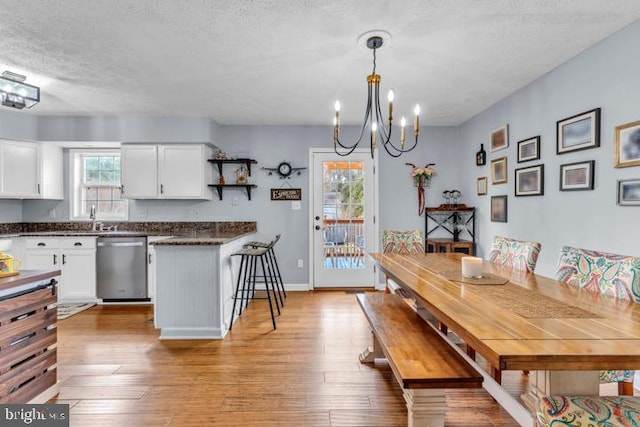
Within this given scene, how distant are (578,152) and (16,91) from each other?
A: 4.74 metres

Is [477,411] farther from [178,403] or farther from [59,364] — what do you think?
[59,364]

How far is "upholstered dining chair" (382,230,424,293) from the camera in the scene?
3398mm

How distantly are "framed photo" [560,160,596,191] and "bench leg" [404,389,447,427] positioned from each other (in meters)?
2.13

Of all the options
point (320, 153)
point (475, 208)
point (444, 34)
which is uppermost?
point (444, 34)

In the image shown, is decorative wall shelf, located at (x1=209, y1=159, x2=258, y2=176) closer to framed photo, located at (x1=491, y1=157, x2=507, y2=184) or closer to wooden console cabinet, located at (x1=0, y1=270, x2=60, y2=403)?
wooden console cabinet, located at (x1=0, y1=270, x2=60, y2=403)

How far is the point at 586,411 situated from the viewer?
3.48 ft

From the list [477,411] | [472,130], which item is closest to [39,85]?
[477,411]

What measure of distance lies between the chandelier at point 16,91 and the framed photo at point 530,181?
4.68m

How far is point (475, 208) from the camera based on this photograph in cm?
435

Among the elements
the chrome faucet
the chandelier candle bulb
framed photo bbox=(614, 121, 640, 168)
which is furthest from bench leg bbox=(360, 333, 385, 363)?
the chrome faucet

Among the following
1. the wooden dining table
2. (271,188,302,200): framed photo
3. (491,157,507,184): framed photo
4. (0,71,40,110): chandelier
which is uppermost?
(0,71,40,110): chandelier

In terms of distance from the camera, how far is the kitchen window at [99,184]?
464 cm

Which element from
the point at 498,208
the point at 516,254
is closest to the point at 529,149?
the point at 498,208

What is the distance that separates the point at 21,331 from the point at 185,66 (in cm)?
221
